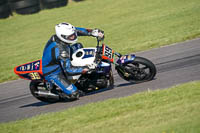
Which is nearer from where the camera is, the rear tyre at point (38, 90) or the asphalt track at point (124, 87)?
the asphalt track at point (124, 87)

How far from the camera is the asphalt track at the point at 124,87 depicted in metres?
7.82

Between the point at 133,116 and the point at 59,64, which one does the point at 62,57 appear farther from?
the point at 133,116

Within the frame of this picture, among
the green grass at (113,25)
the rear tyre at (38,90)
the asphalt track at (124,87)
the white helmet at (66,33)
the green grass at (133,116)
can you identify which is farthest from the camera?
the green grass at (113,25)

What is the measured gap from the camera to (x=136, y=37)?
14.3m

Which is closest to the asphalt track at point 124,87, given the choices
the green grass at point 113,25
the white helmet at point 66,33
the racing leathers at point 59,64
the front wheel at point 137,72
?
the front wheel at point 137,72

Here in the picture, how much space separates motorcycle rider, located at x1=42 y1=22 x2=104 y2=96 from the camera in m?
7.59

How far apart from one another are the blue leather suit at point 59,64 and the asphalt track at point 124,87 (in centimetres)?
57

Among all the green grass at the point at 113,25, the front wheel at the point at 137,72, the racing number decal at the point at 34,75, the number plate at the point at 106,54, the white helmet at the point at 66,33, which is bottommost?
the green grass at the point at 113,25

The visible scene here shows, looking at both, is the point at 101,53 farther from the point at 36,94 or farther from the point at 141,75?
the point at 36,94

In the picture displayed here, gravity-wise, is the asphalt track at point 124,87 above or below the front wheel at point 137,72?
below

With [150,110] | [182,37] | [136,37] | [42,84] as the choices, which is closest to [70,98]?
[42,84]

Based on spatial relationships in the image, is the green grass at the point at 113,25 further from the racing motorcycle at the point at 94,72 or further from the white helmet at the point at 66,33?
the white helmet at the point at 66,33

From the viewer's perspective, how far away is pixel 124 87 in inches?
320

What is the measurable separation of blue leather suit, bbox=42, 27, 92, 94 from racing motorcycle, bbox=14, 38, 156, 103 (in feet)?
0.40
